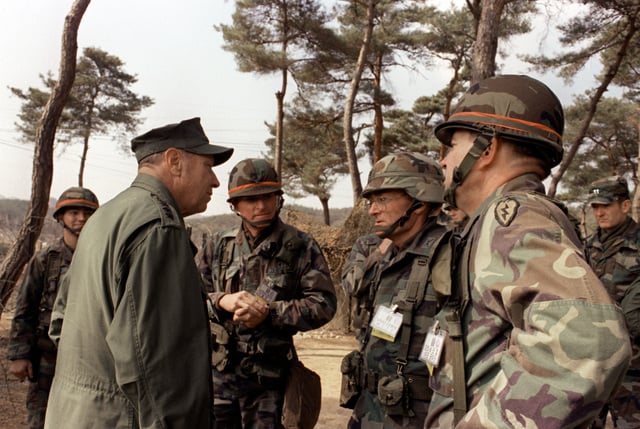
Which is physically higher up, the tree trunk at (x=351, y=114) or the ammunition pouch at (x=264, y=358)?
the tree trunk at (x=351, y=114)

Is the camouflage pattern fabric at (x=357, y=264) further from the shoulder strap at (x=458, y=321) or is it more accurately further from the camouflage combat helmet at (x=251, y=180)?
the shoulder strap at (x=458, y=321)

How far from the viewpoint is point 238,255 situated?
3.98 meters

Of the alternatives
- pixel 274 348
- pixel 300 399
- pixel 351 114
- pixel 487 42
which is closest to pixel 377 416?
pixel 300 399

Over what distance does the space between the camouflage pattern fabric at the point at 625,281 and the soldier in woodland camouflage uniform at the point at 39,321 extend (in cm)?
458

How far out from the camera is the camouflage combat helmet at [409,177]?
329 cm

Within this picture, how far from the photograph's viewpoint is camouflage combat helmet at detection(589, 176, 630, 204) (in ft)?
17.8

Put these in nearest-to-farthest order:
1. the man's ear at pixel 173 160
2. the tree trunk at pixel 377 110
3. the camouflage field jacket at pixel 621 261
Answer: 1. the man's ear at pixel 173 160
2. the camouflage field jacket at pixel 621 261
3. the tree trunk at pixel 377 110

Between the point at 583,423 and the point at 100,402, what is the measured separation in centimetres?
162

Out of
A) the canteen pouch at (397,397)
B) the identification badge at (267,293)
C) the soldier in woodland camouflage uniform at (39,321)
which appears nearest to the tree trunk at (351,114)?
the soldier in woodland camouflage uniform at (39,321)

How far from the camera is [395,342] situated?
2953 millimetres

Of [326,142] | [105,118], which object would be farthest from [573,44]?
[105,118]

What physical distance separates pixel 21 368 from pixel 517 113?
4.42 meters

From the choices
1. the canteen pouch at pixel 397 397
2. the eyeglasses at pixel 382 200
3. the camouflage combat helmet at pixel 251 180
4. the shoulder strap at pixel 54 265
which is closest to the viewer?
the canteen pouch at pixel 397 397

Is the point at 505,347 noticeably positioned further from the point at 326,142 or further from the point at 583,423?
the point at 326,142
